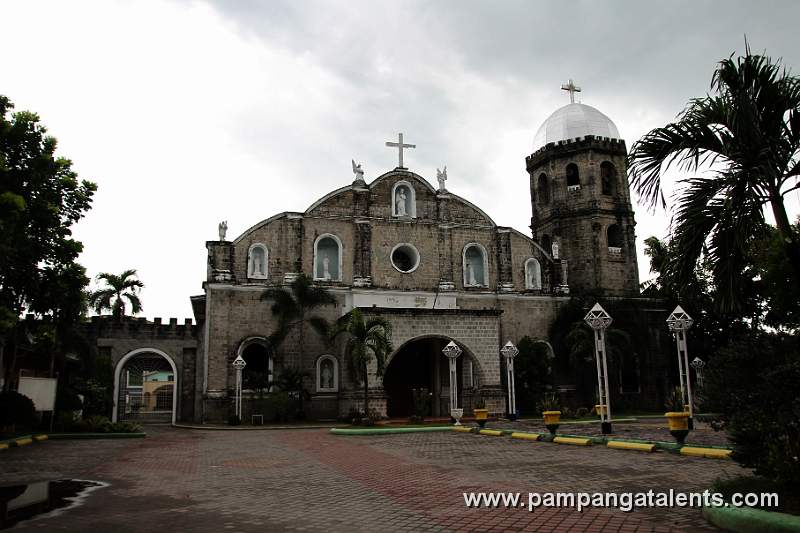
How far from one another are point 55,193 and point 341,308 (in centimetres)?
1427

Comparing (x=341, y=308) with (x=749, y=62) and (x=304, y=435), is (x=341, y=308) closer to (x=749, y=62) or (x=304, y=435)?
(x=304, y=435)

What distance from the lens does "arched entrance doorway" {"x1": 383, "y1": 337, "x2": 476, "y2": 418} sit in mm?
30422

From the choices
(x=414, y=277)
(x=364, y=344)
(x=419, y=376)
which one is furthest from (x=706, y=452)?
(x=419, y=376)

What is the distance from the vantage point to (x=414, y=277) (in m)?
31.4

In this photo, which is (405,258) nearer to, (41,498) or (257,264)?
(257,264)

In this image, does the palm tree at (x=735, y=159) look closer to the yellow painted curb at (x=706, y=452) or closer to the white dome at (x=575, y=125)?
the yellow painted curb at (x=706, y=452)

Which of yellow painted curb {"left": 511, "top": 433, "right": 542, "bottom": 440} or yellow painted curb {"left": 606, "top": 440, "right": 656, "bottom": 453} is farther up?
yellow painted curb {"left": 606, "top": 440, "right": 656, "bottom": 453}

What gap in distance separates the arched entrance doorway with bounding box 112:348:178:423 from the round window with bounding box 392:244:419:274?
11.8 meters

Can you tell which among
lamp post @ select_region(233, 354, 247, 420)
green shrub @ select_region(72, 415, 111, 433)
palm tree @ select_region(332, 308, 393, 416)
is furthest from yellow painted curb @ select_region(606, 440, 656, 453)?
lamp post @ select_region(233, 354, 247, 420)

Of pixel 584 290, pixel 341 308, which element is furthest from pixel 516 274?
pixel 341 308

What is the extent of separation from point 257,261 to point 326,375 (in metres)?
6.05

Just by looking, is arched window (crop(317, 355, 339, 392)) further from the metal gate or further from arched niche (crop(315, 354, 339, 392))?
the metal gate

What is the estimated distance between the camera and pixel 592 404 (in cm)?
3172

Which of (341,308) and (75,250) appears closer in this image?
(75,250)
